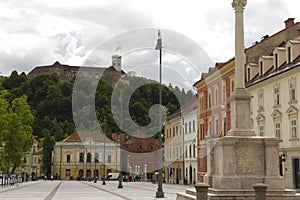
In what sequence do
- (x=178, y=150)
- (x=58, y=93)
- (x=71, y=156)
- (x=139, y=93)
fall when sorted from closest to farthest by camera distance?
(x=139, y=93)
(x=178, y=150)
(x=71, y=156)
(x=58, y=93)

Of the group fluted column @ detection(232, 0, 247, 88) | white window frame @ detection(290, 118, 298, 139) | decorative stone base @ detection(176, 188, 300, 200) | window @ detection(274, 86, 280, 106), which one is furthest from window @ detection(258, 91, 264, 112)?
decorative stone base @ detection(176, 188, 300, 200)

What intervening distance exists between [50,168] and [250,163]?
331ft

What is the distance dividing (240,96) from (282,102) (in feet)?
68.2

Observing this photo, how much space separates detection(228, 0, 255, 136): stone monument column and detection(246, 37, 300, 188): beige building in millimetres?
17161

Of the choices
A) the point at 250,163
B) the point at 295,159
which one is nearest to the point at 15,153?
the point at 295,159

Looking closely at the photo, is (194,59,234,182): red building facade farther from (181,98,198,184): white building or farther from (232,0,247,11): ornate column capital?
(232,0,247,11): ornate column capital

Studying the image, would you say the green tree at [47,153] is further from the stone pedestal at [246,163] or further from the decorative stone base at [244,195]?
the decorative stone base at [244,195]

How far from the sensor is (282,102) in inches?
1556

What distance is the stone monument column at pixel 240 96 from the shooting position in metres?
19.7

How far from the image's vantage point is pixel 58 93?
126312mm

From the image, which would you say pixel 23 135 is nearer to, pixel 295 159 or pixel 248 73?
pixel 248 73

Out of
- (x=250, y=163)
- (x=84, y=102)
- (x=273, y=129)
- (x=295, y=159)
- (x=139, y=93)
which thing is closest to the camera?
(x=250, y=163)

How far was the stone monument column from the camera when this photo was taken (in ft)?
64.6

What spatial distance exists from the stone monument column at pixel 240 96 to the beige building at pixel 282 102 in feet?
56.3
